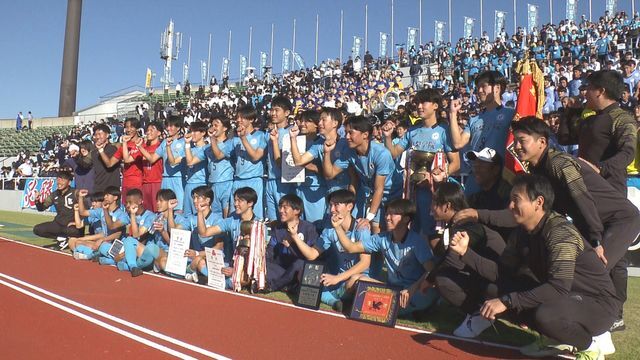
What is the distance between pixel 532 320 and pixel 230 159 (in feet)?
17.4

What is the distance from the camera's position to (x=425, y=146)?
18.7 ft

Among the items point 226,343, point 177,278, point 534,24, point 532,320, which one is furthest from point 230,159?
point 534,24

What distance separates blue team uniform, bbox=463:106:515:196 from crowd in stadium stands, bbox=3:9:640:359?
15mm

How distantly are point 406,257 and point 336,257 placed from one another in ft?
3.49

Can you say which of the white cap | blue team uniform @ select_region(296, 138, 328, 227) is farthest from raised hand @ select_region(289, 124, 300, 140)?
the white cap

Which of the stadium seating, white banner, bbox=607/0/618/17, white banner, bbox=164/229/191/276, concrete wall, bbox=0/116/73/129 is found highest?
white banner, bbox=607/0/618/17

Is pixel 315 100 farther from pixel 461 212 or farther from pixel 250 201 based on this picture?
pixel 461 212

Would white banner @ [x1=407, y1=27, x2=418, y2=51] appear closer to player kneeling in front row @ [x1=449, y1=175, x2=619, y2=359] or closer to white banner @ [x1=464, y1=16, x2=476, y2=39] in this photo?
white banner @ [x1=464, y1=16, x2=476, y2=39]

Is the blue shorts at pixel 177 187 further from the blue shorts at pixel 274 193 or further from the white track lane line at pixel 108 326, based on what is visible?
the white track lane line at pixel 108 326

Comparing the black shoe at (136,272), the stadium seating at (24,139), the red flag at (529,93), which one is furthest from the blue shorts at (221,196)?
the stadium seating at (24,139)

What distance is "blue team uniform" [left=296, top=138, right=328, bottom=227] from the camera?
22.0 ft

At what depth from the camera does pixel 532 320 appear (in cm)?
353

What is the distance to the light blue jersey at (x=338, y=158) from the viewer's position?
6.33m

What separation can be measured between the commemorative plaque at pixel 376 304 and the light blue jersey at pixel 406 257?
1.05ft
